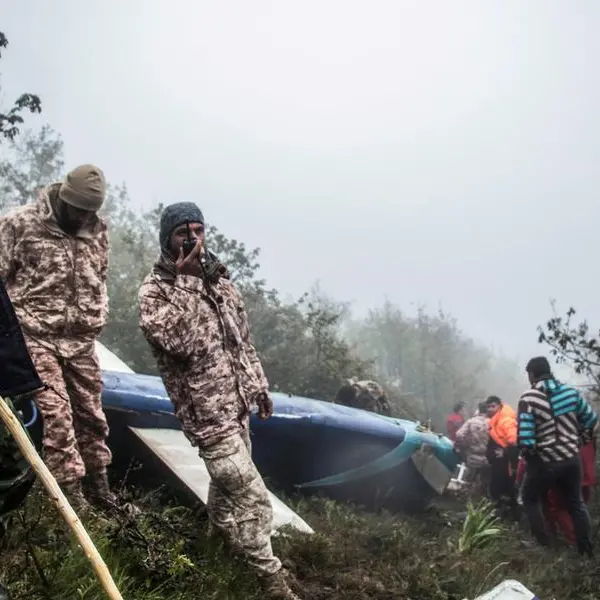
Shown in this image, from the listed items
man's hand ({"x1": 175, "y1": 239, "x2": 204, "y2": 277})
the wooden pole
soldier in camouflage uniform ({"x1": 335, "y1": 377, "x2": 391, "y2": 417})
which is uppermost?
man's hand ({"x1": 175, "y1": 239, "x2": 204, "y2": 277})

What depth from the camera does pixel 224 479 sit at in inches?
124

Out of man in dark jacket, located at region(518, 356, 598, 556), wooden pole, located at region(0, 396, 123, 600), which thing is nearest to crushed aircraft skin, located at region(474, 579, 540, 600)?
wooden pole, located at region(0, 396, 123, 600)

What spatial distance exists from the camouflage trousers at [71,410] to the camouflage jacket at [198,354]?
1.93 ft

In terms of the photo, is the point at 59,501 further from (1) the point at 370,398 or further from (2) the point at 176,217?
(1) the point at 370,398

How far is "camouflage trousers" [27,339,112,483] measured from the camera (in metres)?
3.32

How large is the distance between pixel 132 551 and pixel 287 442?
11.5ft

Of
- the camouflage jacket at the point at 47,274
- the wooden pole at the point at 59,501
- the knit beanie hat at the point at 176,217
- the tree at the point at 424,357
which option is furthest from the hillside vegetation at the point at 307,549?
the tree at the point at 424,357

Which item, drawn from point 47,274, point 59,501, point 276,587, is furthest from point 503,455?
point 59,501

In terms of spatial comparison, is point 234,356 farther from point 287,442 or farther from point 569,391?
point 569,391

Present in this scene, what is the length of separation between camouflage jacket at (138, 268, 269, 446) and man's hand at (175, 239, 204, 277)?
34 millimetres

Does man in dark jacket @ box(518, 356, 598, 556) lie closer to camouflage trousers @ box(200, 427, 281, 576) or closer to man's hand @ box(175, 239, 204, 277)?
camouflage trousers @ box(200, 427, 281, 576)

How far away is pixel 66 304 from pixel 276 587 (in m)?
1.89

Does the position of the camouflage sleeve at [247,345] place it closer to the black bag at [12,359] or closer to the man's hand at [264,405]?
the man's hand at [264,405]

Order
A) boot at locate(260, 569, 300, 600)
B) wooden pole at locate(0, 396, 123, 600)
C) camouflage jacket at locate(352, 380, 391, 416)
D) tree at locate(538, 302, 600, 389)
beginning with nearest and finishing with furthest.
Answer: wooden pole at locate(0, 396, 123, 600), boot at locate(260, 569, 300, 600), tree at locate(538, 302, 600, 389), camouflage jacket at locate(352, 380, 391, 416)
